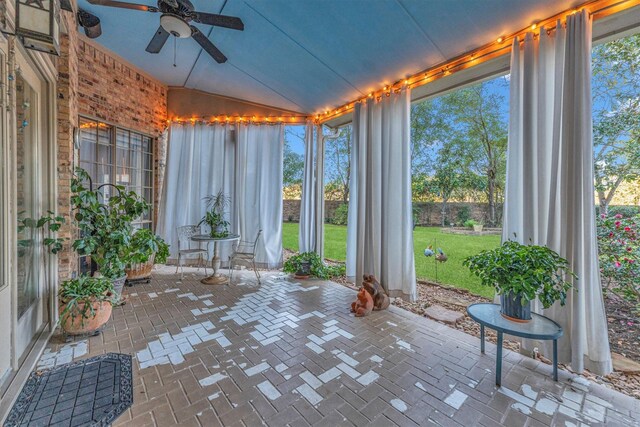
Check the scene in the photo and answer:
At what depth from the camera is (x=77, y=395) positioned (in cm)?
179

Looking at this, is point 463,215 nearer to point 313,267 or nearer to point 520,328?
point 520,328

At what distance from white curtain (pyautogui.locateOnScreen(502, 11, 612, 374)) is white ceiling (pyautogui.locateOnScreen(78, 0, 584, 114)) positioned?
317 mm

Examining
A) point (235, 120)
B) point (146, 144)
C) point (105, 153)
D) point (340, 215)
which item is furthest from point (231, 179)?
Result: point (340, 215)

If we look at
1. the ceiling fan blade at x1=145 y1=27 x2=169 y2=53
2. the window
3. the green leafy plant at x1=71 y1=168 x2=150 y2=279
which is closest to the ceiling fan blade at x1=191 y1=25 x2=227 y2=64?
the ceiling fan blade at x1=145 y1=27 x2=169 y2=53

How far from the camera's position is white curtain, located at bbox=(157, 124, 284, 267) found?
492 centimetres

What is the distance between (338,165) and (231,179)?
2.07 m

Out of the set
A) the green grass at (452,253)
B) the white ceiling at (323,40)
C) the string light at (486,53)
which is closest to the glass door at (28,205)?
the white ceiling at (323,40)

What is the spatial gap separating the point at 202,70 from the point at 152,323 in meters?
3.59

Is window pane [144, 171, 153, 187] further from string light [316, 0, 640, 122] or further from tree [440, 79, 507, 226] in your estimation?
tree [440, 79, 507, 226]

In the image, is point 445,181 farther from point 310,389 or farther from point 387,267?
point 310,389

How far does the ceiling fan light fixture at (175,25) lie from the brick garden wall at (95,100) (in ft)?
3.51

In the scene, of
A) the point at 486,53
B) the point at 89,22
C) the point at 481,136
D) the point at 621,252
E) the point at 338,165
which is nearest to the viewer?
the point at 621,252

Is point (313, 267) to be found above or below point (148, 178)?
below

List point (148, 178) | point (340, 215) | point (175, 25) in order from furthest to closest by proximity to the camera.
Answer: point (340, 215) < point (148, 178) < point (175, 25)
